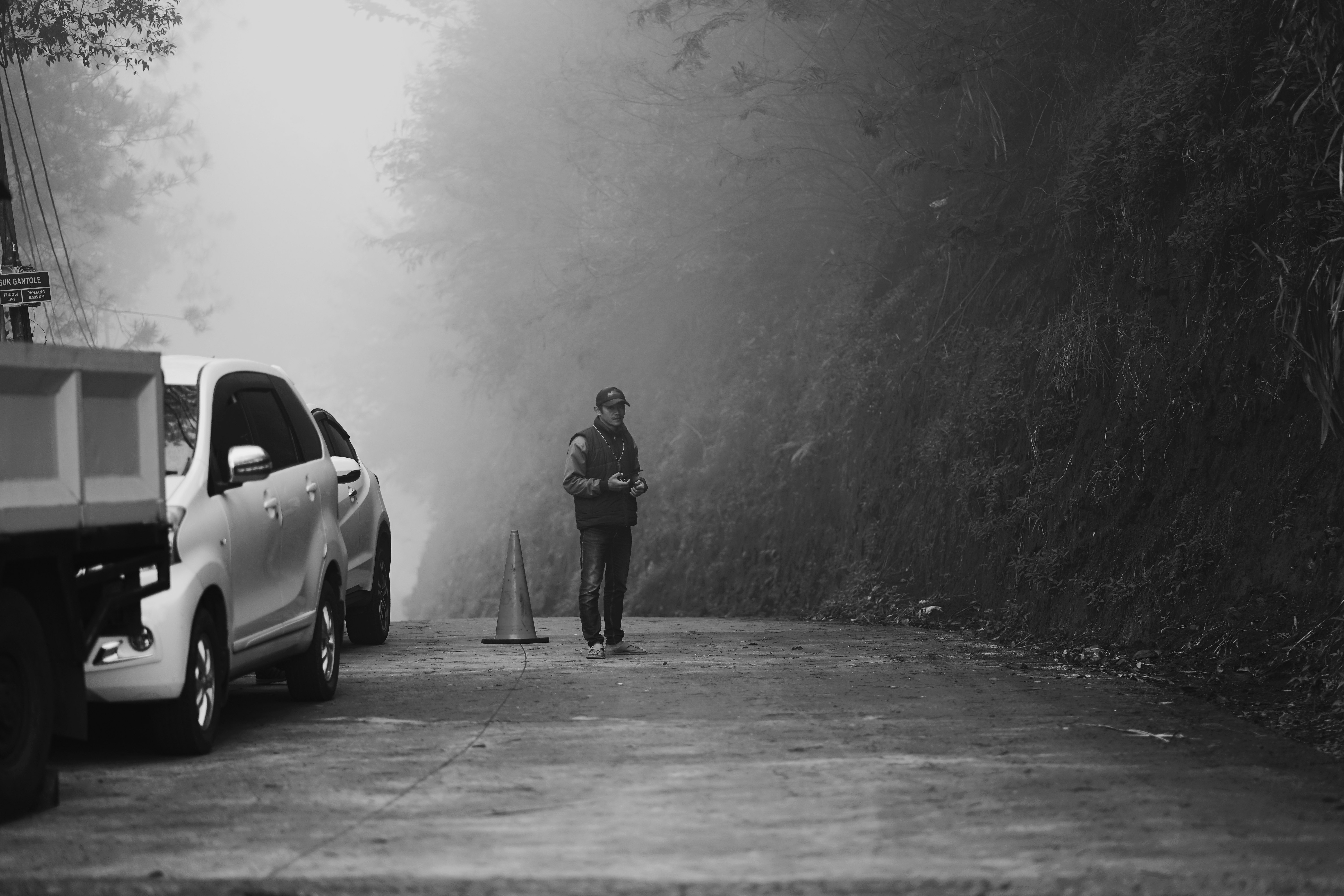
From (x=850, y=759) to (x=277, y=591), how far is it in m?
3.75

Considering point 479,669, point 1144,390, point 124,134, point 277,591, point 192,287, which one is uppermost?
point 124,134

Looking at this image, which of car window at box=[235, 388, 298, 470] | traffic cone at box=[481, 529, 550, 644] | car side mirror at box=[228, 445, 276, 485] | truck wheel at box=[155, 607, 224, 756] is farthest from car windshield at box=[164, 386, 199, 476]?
traffic cone at box=[481, 529, 550, 644]

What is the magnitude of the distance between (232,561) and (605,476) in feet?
18.3

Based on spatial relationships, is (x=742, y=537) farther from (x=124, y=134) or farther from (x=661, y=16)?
(x=124, y=134)

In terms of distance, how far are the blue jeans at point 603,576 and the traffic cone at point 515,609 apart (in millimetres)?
1561

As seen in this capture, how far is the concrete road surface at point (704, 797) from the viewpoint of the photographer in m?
6.33

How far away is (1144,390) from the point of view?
1614cm

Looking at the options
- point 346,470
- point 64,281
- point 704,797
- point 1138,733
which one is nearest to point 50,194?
point 64,281

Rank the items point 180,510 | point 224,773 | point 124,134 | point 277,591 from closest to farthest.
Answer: point 224,773, point 180,510, point 277,591, point 124,134

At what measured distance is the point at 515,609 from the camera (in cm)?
1683

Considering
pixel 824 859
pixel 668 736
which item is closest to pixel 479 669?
pixel 668 736

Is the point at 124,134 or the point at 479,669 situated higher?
the point at 124,134

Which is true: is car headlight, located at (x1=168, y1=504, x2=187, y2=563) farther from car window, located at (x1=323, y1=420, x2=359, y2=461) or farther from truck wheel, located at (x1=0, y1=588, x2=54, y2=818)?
car window, located at (x1=323, y1=420, x2=359, y2=461)

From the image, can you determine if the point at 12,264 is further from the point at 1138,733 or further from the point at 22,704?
the point at 1138,733
